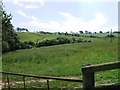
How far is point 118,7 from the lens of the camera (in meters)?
4.34

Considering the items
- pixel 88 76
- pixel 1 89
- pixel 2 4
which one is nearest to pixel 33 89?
pixel 1 89

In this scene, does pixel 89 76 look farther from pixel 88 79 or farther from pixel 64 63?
pixel 64 63

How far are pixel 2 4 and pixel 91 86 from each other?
149 ft

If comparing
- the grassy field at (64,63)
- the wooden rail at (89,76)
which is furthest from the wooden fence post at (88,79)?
the grassy field at (64,63)

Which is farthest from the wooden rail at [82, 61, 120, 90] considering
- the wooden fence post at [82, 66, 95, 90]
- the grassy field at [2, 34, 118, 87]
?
the grassy field at [2, 34, 118, 87]

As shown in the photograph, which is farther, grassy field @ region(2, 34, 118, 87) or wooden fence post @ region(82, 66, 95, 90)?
grassy field @ region(2, 34, 118, 87)

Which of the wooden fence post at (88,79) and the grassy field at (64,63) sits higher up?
the wooden fence post at (88,79)

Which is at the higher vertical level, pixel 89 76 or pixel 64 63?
pixel 89 76

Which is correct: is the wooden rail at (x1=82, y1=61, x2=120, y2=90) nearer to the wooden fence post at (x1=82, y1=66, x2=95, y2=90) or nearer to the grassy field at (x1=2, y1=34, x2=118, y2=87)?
the wooden fence post at (x1=82, y1=66, x2=95, y2=90)

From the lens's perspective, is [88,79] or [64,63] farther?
[64,63]

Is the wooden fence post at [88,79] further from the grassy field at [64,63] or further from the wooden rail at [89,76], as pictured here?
the grassy field at [64,63]

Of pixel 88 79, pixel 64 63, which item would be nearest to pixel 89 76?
pixel 88 79

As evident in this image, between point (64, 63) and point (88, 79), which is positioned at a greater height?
point (88, 79)

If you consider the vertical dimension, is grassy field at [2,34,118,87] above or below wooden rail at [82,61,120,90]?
below
